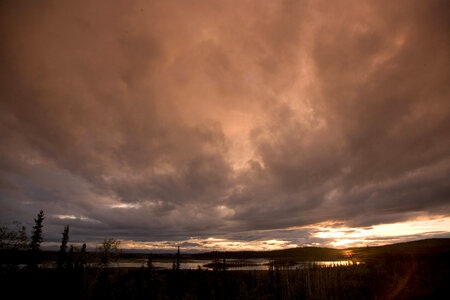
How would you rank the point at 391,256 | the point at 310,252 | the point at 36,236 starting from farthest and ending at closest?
1. the point at 310,252
2. the point at 36,236
3. the point at 391,256

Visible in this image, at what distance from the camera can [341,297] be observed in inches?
912

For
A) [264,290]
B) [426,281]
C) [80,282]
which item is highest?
[80,282]

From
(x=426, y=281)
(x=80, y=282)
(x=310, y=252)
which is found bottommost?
(x=310, y=252)

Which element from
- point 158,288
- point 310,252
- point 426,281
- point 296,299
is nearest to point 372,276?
point 426,281

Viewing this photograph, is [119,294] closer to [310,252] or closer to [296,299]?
[296,299]

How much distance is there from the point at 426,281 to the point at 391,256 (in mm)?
18365

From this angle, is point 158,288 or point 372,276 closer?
point 158,288

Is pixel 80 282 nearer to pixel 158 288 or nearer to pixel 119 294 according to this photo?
pixel 119 294

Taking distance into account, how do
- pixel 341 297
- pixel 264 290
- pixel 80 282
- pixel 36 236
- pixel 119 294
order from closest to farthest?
pixel 80 282
pixel 119 294
pixel 341 297
pixel 264 290
pixel 36 236

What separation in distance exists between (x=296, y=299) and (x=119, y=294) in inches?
728

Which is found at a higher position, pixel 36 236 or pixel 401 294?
pixel 36 236

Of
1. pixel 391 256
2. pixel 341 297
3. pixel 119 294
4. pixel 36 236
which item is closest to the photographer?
pixel 119 294

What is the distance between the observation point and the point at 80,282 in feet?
59.1

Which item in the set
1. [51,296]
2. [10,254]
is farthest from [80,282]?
[10,254]
